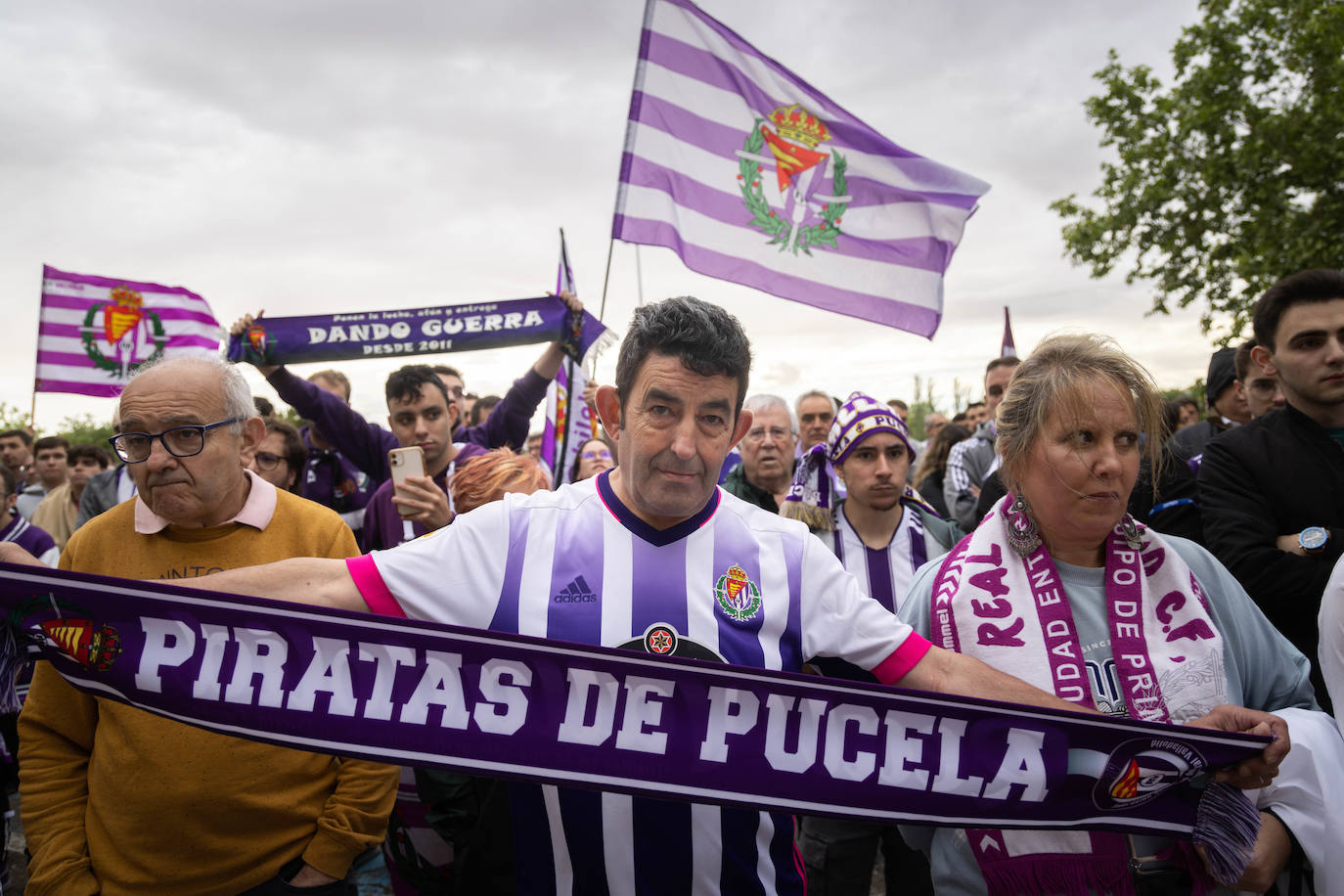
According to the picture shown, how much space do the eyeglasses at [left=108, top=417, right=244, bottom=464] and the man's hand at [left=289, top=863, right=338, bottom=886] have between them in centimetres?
121

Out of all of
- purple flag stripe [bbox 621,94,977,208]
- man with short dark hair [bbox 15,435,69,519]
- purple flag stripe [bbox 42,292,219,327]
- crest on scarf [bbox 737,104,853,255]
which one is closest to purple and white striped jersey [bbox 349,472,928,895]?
purple flag stripe [bbox 621,94,977,208]

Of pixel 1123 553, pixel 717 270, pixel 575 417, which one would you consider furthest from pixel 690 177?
pixel 1123 553

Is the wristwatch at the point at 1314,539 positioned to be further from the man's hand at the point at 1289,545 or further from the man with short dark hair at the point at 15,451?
the man with short dark hair at the point at 15,451

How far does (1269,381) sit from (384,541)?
4.39 metres

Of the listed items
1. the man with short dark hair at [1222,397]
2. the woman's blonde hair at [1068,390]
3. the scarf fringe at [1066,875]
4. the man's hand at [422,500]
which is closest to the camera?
the scarf fringe at [1066,875]

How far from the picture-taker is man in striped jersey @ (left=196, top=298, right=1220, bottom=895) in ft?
6.07

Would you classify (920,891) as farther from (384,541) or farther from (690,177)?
(690,177)

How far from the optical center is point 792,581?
6.48 feet

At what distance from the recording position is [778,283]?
5.96 metres

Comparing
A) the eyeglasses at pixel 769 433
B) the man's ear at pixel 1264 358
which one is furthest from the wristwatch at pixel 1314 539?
the eyeglasses at pixel 769 433

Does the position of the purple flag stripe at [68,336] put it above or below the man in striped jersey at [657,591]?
above

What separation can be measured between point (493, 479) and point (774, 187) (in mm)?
3858

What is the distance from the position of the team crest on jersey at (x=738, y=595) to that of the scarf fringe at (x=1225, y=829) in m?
1.19

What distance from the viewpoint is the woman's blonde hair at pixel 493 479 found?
3064mm
